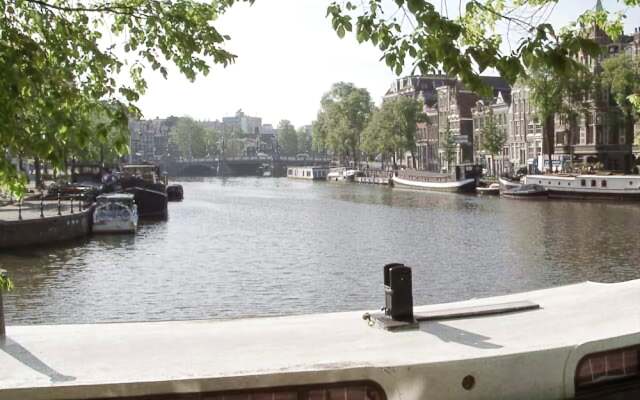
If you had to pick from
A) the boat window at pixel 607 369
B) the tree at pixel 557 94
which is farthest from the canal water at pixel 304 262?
the tree at pixel 557 94

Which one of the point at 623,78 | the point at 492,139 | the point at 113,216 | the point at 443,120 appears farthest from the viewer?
the point at 443,120

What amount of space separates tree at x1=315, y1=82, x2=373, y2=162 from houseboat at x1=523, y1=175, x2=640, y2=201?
64.9m

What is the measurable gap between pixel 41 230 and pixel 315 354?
3110 cm

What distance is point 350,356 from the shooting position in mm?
7180

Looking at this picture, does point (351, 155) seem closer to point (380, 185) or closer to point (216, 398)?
point (380, 185)

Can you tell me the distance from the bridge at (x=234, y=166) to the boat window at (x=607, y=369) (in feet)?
518

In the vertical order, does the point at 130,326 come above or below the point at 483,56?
below

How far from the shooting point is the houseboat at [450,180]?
7944 cm

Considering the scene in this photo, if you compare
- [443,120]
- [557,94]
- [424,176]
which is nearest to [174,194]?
[424,176]

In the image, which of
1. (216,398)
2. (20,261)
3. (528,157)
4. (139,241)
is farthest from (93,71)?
(528,157)

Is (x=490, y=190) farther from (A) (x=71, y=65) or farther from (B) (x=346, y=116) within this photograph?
(A) (x=71, y=65)

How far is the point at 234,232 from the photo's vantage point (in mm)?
42594

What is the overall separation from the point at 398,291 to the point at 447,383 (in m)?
1.72

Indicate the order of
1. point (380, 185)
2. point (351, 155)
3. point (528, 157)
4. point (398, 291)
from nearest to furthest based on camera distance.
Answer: point (398, 291), point (528, 157), point (380, 185), point (351, 155)
